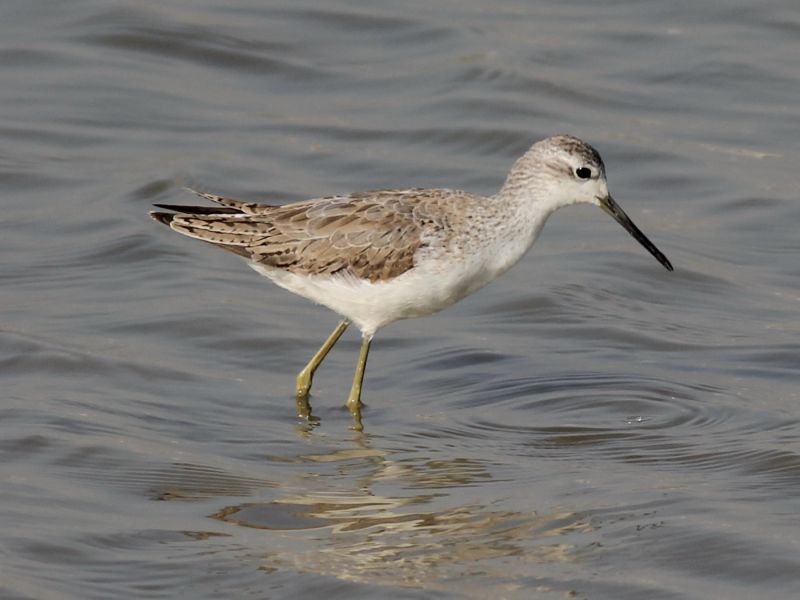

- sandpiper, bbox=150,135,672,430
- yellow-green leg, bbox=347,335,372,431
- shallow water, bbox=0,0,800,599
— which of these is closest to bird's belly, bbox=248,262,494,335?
sandpiper, bbox=150,135,672,430

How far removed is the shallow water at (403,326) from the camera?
26.7 ft

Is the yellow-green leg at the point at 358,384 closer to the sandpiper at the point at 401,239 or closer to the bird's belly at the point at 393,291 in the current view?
the sandpiper at the point at 401,239

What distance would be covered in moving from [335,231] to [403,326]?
1.63 meters

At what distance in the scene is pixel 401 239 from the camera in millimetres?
10273

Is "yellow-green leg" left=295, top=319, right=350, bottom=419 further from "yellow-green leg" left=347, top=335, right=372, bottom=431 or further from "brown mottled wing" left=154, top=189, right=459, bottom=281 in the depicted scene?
"brown mottled wing" left=154, top=189, right=459, bottom=281

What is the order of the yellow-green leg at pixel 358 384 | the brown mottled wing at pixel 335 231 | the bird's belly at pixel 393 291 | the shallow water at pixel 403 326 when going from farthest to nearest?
the yellow-green leg at pixel 358 384, the brown mottled wing at pixel 335 231, the bird's belly at pixel 393 291, the shallow water at pixel 403 326

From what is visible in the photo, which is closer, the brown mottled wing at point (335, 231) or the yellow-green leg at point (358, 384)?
the brown mottled wing at point (335, 231)

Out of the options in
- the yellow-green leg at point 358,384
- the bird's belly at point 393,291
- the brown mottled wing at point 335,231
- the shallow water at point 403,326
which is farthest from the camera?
the yellow-green leg at point 358,384

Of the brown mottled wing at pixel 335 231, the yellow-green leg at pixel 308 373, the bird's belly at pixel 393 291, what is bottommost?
the yellow-green leg at pixel 308 373

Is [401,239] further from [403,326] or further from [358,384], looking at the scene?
[403,326]

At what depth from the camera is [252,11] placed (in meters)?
17.9

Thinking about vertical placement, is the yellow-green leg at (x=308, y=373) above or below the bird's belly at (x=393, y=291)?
below

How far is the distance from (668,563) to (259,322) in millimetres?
4514

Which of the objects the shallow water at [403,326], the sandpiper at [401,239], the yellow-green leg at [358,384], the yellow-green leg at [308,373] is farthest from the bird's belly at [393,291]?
the shallow water at [403,326]
